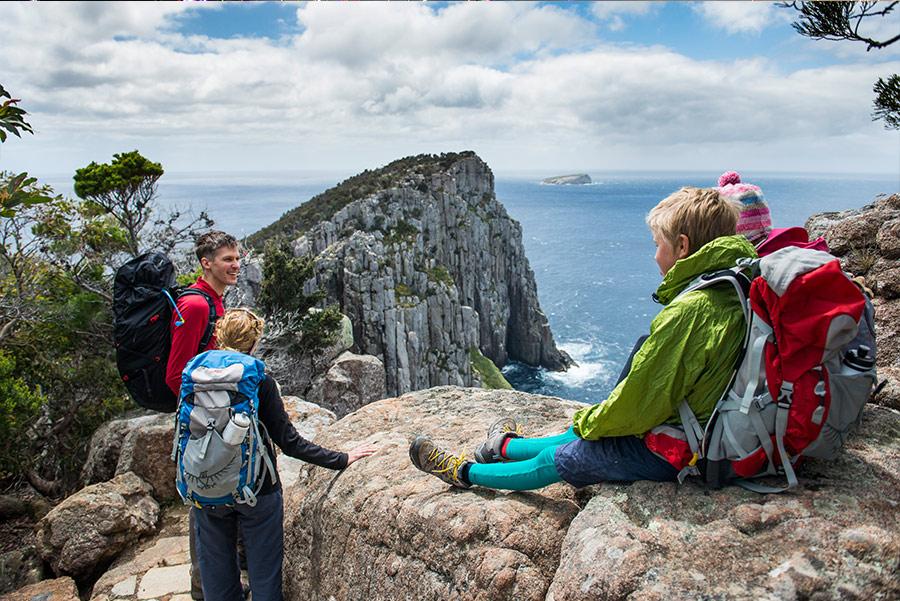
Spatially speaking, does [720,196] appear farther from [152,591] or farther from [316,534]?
[152,591]

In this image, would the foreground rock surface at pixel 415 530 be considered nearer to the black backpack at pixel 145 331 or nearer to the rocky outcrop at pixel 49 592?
the black backpack at pixel 145 331

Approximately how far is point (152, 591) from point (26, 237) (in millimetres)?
14545

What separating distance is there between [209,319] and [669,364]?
4.23 metres

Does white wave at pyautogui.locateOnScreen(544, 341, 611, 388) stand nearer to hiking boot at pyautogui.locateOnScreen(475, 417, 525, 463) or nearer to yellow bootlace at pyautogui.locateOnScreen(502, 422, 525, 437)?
yellow bootlace at pyautogui.locateOnScreen(502, 422, 525, 437)

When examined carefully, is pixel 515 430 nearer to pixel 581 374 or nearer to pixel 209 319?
pixel 209 319

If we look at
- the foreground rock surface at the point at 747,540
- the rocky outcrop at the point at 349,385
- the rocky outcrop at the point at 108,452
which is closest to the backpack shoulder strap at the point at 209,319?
the foreground rock surface at the point at 747,540

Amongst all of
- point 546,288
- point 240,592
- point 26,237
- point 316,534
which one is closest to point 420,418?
point 316,534

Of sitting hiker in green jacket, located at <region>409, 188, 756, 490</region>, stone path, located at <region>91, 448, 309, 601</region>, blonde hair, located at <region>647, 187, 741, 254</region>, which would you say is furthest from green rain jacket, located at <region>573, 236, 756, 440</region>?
stone path, located at <region>91, 448, 309, 601</region>

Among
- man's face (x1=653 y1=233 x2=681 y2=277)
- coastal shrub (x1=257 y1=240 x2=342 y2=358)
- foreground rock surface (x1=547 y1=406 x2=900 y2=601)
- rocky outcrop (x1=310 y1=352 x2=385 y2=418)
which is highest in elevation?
man's face (x1=653 y1=233 x2=681 y2=277)

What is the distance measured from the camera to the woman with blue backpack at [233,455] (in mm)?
4113

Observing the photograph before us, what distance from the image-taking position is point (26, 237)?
1622 centimetres

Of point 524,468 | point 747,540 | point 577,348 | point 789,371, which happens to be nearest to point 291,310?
point 524,468

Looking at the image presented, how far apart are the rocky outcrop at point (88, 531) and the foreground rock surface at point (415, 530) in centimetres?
316

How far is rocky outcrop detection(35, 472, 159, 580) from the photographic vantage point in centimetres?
707
